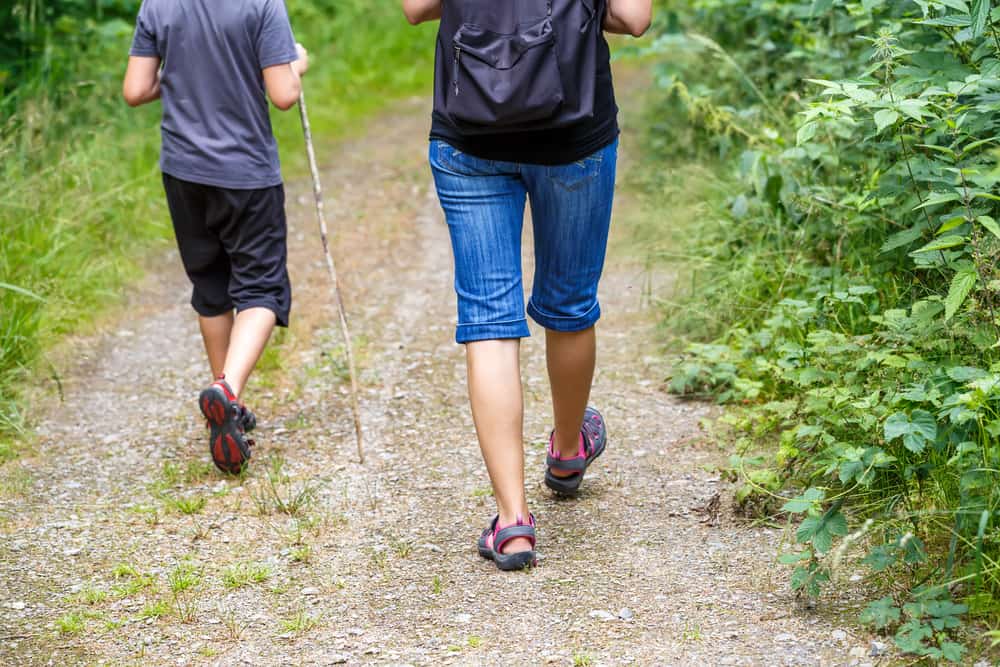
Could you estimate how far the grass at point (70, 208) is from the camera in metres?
5.16

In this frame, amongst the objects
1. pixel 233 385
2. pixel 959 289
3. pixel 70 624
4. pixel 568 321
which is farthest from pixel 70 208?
pixel 959 289

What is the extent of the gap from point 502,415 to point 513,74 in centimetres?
93

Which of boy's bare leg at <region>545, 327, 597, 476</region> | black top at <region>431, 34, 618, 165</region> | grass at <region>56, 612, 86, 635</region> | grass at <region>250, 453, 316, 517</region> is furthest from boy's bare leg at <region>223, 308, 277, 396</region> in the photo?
black top at <region>431, 34, 618, 165</region>

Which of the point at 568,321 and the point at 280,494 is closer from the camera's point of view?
the point at 568,321

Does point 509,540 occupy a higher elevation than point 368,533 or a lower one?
higher

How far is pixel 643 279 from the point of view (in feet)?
20.3

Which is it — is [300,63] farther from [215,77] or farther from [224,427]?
[224,427]

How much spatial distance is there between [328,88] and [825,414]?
8.22 metres

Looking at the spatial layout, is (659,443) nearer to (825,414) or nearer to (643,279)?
(825,414)

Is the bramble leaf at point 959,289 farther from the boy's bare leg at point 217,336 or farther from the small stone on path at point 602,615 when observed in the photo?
the boy's bare leg at point 217,336

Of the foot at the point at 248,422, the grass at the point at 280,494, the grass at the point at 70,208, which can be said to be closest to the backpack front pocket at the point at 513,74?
the grass at the point at 280,494

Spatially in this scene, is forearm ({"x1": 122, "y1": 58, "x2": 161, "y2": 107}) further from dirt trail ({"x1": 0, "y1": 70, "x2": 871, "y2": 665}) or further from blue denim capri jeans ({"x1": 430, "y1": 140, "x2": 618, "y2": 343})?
blue denim capri jeans ({"x1": 430, "y1": 140, "x2": 618, "y2": 343})

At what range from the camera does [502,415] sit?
3.23 m

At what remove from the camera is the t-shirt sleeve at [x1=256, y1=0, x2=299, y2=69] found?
419cm
